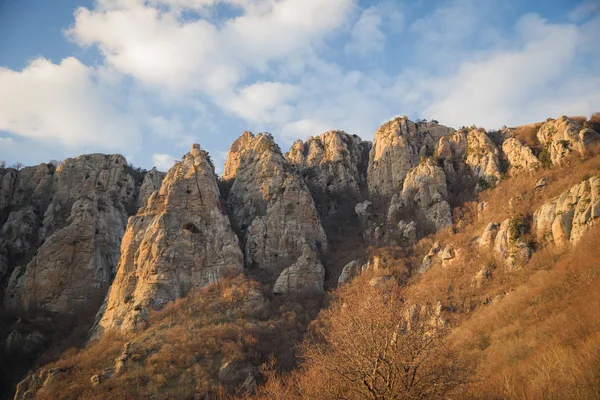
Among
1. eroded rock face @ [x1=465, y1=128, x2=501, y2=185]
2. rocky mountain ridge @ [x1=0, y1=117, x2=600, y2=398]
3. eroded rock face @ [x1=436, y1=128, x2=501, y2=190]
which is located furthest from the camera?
eroded rock face @ [x1=436, y1=128, x2=501, y2=190]

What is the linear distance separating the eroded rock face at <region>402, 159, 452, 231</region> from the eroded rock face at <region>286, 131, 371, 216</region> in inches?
495

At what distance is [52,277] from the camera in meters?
50.4

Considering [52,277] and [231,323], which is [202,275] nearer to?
[231,323]

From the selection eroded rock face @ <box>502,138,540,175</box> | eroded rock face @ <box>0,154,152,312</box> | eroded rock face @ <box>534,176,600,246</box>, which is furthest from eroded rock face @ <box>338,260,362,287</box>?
eroded rock face @ <box>0,154,152,312</box>

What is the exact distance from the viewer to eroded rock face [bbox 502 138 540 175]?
1898 inches

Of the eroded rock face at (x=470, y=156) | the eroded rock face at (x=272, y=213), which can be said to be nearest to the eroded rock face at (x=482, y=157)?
the eroded rock face at (x=470, y=156)

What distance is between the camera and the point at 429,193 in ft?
174

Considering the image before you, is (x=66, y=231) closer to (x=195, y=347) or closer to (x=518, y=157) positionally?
(x=195, y=347)

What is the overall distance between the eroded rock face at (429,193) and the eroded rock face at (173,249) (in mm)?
25253

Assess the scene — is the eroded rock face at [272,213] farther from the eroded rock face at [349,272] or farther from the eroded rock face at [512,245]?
the eroded rock face at [512,245]

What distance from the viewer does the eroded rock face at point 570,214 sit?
31656 millimetres

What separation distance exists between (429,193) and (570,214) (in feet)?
67.0

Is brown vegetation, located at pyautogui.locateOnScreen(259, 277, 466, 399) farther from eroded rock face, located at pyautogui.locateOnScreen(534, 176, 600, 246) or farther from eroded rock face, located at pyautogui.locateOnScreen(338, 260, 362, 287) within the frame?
eroded rock face, located at pyautogui.locateOnScreen(338, 260, 362, 287)

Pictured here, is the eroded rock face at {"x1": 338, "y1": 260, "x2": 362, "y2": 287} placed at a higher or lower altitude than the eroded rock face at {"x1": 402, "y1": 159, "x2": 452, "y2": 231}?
lower
